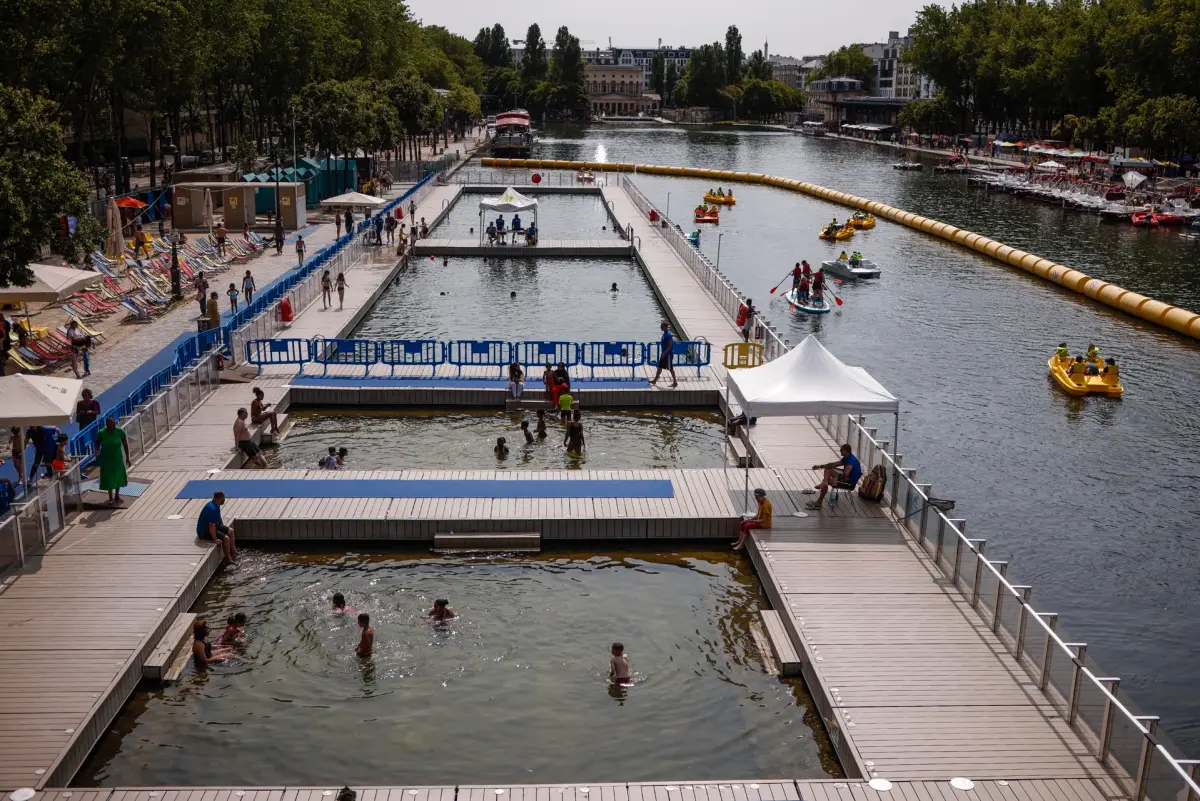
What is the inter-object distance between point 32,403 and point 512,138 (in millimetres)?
114225

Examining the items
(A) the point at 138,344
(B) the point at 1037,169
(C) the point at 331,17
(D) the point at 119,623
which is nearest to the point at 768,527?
(D) the point at 119,623

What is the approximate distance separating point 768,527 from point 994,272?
4282cm

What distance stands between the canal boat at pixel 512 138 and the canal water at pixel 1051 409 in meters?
51.7

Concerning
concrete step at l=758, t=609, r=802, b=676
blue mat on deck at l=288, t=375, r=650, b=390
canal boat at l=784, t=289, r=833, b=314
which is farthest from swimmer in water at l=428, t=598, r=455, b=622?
canal boat at l=784, t=289, r=833, b=314

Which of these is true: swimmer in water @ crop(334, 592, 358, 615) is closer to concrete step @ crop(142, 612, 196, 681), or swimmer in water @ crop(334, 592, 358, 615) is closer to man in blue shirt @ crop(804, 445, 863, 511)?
concrete step @ crop(142, 612, 196, 681)

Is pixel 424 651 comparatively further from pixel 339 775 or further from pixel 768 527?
pixel 768 527

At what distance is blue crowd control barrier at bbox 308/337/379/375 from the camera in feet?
108

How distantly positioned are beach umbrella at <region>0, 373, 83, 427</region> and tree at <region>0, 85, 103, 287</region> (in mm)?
6707

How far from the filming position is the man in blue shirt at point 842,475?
72.6 ft

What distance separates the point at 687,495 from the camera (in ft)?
76.1

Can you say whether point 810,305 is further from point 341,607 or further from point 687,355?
point 341,607

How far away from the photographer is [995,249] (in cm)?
6328

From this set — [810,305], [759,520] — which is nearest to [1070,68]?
[810,305]

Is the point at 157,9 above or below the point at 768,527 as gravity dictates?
above
